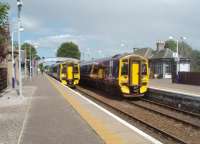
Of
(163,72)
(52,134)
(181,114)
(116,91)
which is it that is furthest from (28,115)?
(163,72)

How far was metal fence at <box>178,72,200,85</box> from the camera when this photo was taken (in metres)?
39.6

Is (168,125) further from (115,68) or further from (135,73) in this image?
(115,68)

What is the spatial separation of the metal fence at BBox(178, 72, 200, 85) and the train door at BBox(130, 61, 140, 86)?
14.9 meters

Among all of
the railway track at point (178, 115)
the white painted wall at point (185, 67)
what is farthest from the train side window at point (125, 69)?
the white painted wall at point (185, 67)

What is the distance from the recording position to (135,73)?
25.8m

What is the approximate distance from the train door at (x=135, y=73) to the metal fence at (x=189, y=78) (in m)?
14.9

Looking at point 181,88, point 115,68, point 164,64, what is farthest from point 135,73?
point 164,64

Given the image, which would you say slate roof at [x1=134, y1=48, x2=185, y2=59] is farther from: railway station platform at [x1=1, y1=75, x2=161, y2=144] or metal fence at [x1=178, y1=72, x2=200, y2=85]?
railway station platform at [x1=1, y1=75, x2=161, y2=144]

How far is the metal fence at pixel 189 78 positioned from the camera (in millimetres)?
39647

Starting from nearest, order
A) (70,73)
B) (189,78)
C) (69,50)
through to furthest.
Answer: (189,78), (70,73), (69,50)

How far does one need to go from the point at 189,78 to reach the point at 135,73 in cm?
1702

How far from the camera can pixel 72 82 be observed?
42938 mm

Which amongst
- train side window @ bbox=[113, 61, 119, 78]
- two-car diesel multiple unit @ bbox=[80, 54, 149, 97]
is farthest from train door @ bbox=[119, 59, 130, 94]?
train side window @ bbox=[113, 61, 119, 78]

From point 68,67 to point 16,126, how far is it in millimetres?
30121
